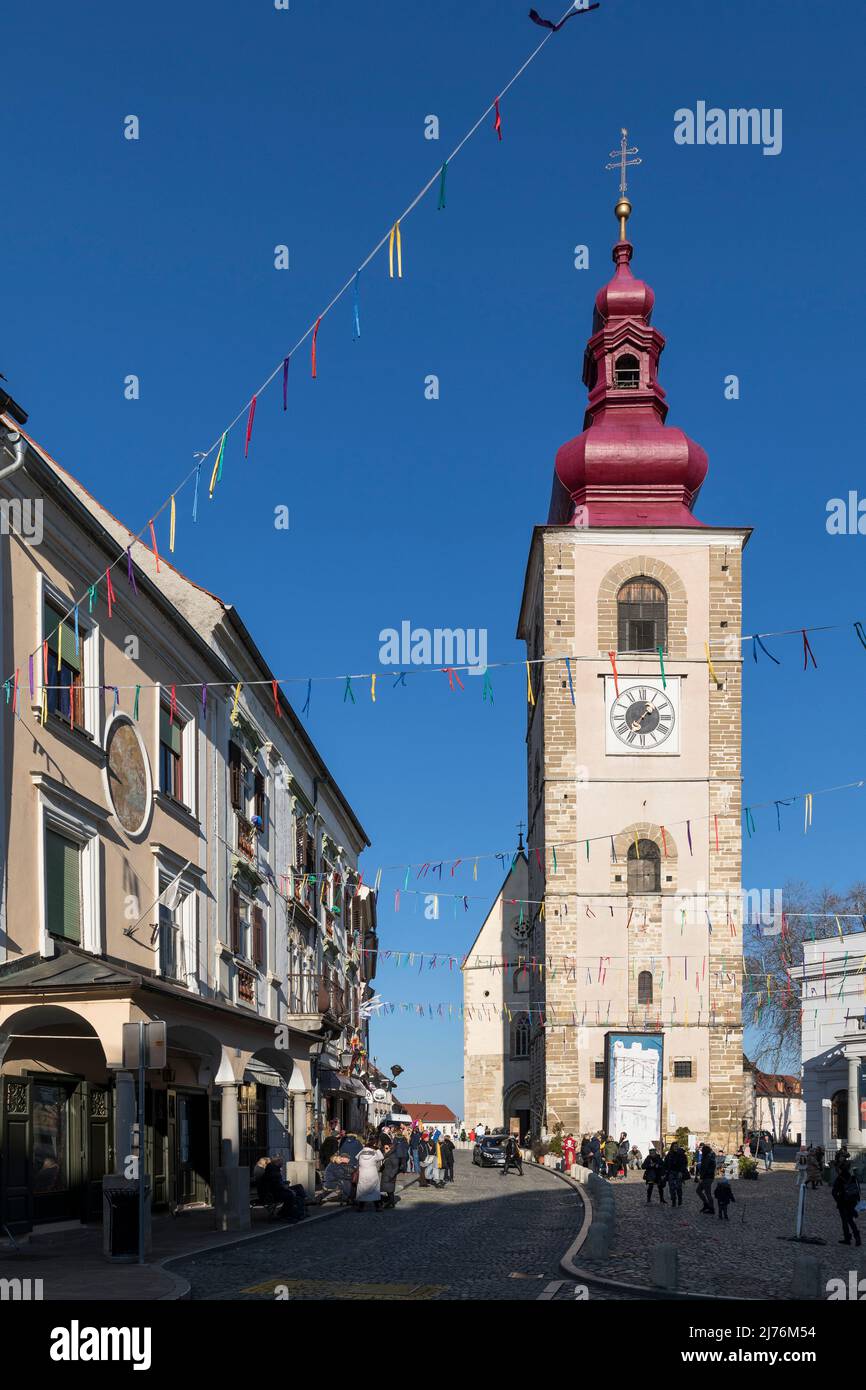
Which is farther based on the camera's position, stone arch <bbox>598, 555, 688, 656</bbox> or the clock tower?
stone arch <bbox>598, 555, 688, 656</bbox>

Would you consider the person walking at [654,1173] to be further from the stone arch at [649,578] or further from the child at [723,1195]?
the stone arch at [649,578]

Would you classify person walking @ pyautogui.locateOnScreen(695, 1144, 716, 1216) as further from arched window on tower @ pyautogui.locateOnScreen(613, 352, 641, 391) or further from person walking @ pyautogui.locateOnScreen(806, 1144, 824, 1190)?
arched window on tower @ pyautogui.locateOnScreen(613, 352, 641, 391)

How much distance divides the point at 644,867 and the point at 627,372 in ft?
67.0

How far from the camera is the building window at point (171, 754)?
26.6 metres

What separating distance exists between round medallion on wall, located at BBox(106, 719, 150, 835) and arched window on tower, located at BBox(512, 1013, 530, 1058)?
186 ft

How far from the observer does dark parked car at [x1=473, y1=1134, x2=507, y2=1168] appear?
51.6 meters

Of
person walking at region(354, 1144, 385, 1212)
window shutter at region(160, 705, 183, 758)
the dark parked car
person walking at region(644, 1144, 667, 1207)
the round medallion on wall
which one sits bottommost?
the dark parked car

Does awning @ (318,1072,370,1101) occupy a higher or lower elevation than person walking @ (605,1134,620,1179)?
higher

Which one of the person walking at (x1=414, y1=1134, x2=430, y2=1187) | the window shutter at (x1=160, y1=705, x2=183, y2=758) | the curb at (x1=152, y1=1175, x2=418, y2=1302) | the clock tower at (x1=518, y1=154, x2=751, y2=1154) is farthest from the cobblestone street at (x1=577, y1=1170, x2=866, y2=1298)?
the clock tower at (x1=518, y1=154, x2=751, y2=1154)

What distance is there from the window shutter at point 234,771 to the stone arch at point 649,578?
84.0 ft

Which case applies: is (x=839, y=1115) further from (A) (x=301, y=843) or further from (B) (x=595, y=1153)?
(A) (x=301, y=843)

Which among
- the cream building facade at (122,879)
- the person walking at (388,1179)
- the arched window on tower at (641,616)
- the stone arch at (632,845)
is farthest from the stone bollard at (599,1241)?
the arched window on tower at (641,616)

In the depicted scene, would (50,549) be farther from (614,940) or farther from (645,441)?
(645,441)
